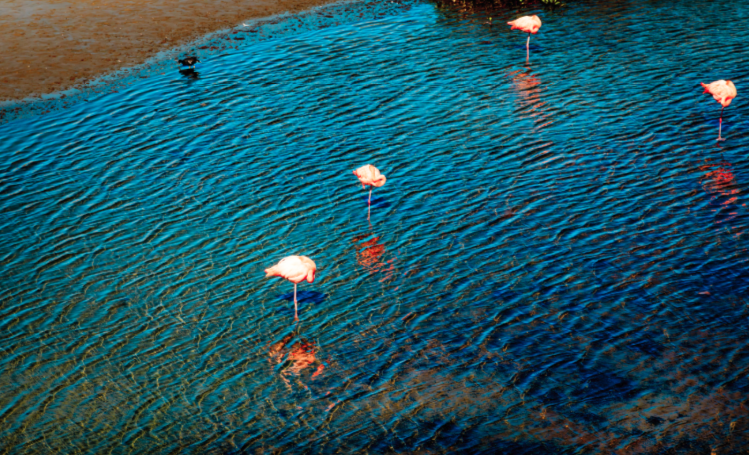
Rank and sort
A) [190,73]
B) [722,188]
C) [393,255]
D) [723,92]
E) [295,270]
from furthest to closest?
[190,73]
[723,92]
[722,188]
[393,255]
[295,270]

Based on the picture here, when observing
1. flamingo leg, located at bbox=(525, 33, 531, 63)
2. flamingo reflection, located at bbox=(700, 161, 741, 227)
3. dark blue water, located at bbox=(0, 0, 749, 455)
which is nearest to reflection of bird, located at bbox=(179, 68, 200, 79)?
dark blue water, located at bbox=(0, 0, 749, 455)

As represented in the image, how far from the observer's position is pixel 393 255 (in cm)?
1338

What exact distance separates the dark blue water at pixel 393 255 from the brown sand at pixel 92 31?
1.76m

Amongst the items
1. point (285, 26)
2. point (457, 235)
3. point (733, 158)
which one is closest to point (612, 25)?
point (733, 158)

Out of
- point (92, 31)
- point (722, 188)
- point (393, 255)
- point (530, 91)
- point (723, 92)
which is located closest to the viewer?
point (393, 255)

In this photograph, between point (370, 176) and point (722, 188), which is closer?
point (370, 176)

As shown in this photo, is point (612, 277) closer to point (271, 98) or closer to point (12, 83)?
point (271, 98)

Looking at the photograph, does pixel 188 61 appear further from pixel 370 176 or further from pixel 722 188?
pixel 722 188

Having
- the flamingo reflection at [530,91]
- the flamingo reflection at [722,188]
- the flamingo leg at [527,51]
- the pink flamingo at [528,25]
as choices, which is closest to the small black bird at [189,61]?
the flamingo reflection at [530,91]

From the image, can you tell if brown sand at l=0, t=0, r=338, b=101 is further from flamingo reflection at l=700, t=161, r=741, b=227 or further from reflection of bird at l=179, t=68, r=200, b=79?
flamingo reflection at l=700, t=161, r=741, b=227

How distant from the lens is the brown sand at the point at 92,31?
70.6ft

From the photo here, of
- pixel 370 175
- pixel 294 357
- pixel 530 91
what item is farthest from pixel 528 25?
pixel 294 357

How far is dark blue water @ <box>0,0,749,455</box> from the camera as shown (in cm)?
987

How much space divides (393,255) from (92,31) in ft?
53.3
